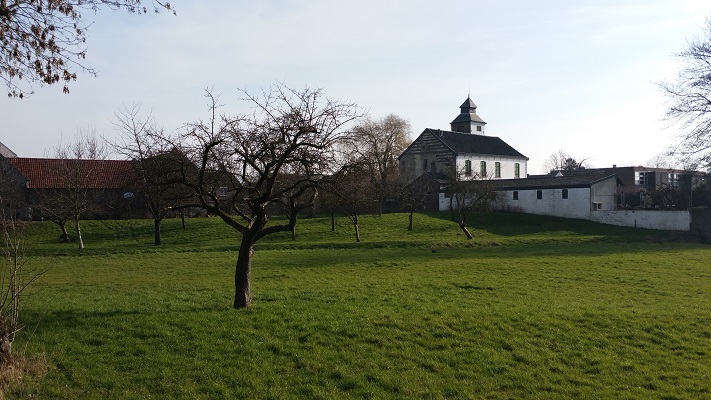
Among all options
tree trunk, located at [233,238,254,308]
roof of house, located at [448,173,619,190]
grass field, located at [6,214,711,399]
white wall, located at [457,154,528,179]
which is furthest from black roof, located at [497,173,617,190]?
tree trunk, located at [233,238,254,308]

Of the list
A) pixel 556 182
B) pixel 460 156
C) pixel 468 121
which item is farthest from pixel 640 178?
pixel 556 182

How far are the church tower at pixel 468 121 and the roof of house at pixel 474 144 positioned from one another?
6073 mm

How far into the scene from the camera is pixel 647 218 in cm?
5550

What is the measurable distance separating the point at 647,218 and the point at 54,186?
57.3 metres

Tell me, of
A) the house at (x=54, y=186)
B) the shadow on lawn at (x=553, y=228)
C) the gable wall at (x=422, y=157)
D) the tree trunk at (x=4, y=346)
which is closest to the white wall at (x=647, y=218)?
the shadow on lawn at (x=553, y=228)

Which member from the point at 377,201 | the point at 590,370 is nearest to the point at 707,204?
the point at 377,201

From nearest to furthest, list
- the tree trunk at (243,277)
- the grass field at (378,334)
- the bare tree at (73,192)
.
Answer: the grass field at (378,334)
the tree trunk at (243,277)
the bare tree at (73,192)

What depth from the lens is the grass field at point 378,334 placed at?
920cm

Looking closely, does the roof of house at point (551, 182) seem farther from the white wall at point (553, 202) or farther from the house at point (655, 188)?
the house at point (655, 188)

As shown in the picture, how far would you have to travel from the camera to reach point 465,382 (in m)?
9.38

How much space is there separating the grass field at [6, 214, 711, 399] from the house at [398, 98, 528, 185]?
5247 cm

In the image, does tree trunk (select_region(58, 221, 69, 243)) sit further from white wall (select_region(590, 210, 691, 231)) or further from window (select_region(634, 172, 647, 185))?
window (select_region(634, 172, 647, 185))

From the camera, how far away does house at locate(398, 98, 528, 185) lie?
252ft

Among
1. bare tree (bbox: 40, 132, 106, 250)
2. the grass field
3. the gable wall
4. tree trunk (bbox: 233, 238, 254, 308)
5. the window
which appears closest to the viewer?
the grass field
